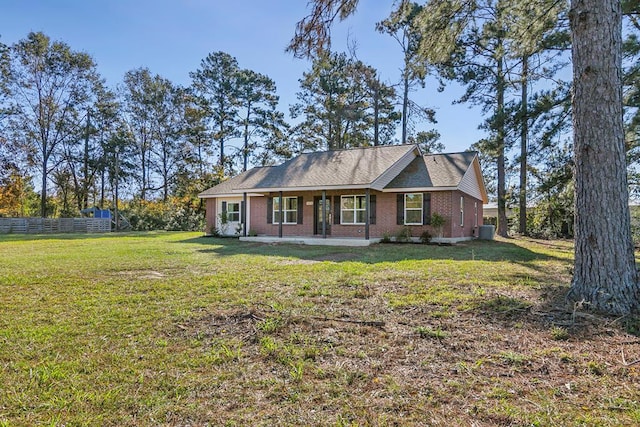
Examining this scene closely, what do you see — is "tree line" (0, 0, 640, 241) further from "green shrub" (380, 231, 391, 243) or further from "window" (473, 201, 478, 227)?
"green shrub" (380, 231, 391, 243)

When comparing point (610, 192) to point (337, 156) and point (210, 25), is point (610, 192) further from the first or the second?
point (337, 156)

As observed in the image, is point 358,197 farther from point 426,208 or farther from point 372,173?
point 426,208

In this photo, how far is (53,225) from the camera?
1042 inches

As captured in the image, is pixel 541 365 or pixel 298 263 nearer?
pixel 541 365

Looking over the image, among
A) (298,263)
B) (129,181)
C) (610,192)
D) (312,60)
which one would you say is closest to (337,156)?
(298,263)

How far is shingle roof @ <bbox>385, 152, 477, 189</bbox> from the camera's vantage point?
14906 mm

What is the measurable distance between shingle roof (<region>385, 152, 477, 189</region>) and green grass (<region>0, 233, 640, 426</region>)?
9325mm

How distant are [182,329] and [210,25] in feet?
31.2

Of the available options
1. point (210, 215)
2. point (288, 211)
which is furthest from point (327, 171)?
point (210, 215)

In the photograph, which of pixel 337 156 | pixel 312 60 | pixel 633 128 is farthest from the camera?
pixel 337 156

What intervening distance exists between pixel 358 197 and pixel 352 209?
0.60 m

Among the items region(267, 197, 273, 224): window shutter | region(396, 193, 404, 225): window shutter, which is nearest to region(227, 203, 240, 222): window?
region(267, 197, 273, 224): window shutter

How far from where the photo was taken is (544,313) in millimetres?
4238

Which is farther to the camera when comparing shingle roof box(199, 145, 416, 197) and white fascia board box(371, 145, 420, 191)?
shingle roof box(199, 145, 416, 197)
